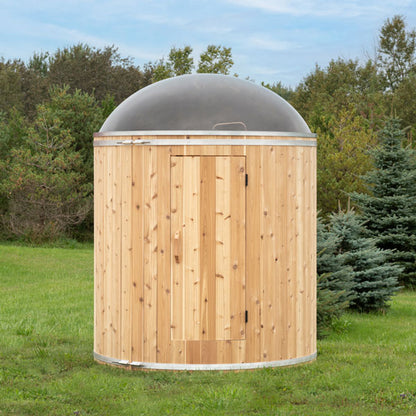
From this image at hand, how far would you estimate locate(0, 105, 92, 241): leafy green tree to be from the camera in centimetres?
2636

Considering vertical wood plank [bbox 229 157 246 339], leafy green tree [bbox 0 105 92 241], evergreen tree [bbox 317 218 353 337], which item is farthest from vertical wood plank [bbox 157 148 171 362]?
leafy green tree [bbox 0 105 92 241]

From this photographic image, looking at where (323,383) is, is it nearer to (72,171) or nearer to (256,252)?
(256,252)

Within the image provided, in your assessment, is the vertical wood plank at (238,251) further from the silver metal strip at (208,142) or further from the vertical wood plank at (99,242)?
the vertical wood plank at (99,242)

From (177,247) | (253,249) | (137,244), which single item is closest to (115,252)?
(137,244)

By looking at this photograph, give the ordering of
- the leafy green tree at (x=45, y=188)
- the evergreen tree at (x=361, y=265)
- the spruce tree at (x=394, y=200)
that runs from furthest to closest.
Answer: the leafy green tree at (x=45, y=188) → the spruce tree at (x=394, y=200) → the evergreen tree at (x=361, y=265)

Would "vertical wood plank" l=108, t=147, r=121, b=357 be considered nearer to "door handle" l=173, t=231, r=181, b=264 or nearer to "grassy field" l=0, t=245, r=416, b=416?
"grassy field" l=0, t=245, r=416, b=416

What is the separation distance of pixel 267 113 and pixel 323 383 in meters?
2.81

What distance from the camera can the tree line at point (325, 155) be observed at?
12.9 metres

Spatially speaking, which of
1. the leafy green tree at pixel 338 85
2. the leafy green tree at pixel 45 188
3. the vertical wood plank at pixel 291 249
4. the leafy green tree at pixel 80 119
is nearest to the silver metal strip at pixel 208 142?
the vertical wood plank at pixel 291 249

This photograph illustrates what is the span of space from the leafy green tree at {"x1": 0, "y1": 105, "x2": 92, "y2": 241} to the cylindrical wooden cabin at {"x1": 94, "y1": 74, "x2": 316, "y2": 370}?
19.4 meters

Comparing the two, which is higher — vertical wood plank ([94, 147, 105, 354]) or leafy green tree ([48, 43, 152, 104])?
leafy green tree ([48, 43, 152, 104])

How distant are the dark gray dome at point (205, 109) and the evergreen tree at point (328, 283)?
330 cm

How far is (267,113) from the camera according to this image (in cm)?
740

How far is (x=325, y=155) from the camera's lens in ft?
82.3
